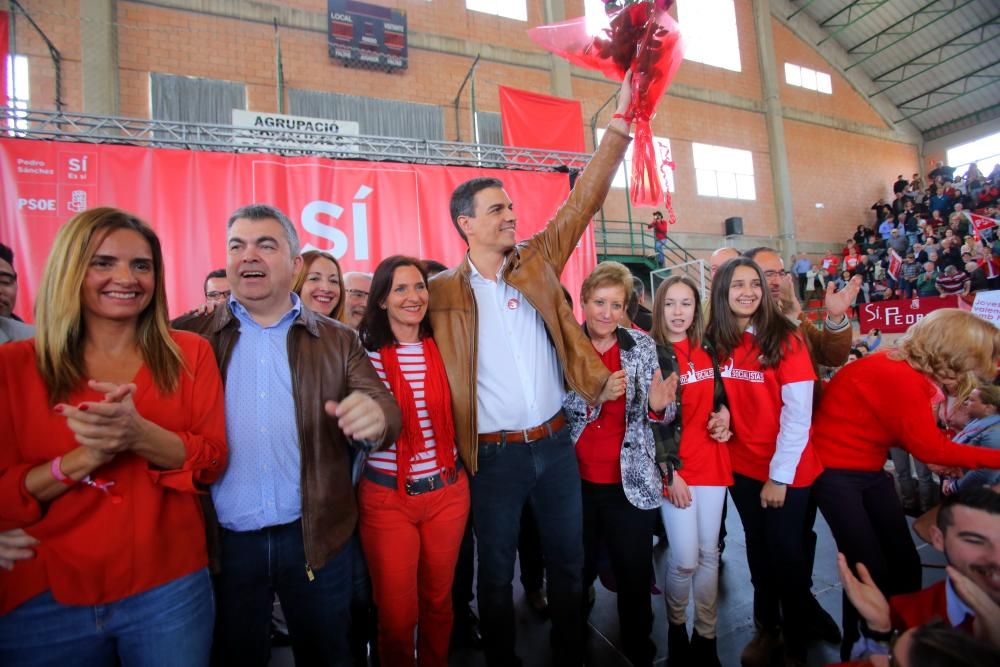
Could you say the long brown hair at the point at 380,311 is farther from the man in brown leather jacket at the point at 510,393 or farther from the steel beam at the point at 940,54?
the steel beam at the point at 940,54

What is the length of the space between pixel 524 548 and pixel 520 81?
34.7 feet

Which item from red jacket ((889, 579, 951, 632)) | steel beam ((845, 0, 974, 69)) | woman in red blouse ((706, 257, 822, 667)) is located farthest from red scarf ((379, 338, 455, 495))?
steel beam ((845, 0, 974, 69))

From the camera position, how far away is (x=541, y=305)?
1785 millimetres

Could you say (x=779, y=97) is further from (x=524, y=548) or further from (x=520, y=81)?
(x=524, y=548)

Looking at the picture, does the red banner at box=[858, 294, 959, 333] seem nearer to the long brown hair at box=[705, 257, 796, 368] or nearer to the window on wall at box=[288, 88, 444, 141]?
the long brown hair at box=[705, 257, 796, 368]

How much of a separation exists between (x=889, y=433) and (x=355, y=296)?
2582 millimetres

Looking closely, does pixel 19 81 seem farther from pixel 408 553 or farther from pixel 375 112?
pixel 408 553

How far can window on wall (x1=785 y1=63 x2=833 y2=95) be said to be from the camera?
14.2m

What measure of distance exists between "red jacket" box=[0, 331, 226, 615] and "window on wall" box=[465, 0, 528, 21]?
39.1ft

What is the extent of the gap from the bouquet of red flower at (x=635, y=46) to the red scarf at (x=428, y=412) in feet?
4.17

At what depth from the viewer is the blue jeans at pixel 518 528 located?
5.58 feet

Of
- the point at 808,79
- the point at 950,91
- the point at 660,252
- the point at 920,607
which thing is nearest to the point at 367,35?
the point at 660,252

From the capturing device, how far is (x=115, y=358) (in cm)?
115

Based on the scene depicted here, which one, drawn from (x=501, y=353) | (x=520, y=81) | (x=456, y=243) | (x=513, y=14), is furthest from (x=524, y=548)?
(x=513, y=14)
